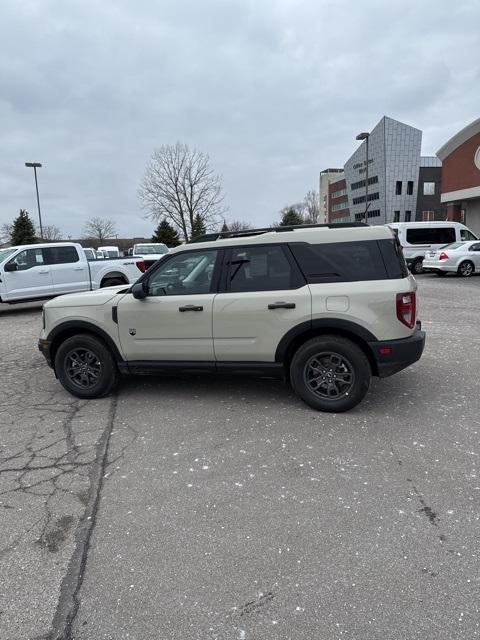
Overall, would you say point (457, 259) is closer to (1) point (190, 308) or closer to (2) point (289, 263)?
(2) point (289, 263)

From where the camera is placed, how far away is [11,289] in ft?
37.4

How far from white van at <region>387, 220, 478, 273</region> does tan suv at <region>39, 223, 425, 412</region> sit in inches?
632

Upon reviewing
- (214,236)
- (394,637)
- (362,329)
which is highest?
(214,236)

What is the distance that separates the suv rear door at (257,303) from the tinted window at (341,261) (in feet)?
0.40

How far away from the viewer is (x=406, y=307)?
4.04m

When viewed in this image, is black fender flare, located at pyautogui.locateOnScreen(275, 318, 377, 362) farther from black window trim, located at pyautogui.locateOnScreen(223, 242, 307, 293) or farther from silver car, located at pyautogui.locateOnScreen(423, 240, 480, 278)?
silver car, located at pyautogui.locateOnScreen(423, 240, 480, 278)

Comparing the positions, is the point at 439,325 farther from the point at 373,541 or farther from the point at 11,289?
the point at 11,289

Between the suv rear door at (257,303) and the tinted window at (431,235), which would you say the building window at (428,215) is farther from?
the suv rear door at (257,303)

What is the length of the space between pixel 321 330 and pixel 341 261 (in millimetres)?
709

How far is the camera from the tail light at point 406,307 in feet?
13.1

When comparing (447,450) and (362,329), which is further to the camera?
(362,329)

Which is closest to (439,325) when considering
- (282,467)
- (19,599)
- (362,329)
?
(362,329)

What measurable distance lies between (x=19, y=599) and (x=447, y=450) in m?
3.17

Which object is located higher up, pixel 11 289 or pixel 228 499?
pixel 11 289
